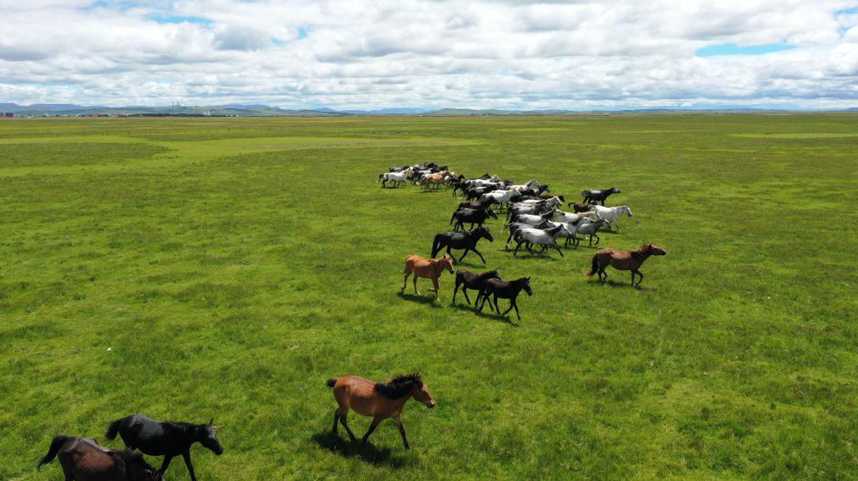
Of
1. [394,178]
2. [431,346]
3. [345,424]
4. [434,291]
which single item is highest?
[394,178]

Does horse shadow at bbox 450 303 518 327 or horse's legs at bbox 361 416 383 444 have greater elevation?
horse's legs at bbox 361 416 383 444

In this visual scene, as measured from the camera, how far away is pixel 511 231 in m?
24.3

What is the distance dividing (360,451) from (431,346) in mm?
4624

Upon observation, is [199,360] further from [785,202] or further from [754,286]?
[785,202]

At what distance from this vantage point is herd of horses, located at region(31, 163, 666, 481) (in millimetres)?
7891

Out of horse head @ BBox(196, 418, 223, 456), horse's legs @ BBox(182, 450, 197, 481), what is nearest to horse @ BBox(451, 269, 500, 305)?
horse head @ BBox(196, 418, 223, 456)

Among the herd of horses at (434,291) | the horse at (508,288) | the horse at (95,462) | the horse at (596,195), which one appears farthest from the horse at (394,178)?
the horse at (95,462)

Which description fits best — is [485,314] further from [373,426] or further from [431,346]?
[373,426]

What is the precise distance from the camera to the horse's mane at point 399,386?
30.2 ft

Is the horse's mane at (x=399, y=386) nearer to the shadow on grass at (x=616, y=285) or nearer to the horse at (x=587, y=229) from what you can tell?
the shadow on grass at (x=616, y=285)

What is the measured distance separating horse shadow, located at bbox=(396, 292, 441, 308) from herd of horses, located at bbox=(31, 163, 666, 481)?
0.72 feet

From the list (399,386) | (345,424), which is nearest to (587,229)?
(399,386)

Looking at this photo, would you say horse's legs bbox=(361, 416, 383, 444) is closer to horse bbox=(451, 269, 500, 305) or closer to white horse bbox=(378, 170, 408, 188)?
horse bbox=(451, 269, 500, 305)

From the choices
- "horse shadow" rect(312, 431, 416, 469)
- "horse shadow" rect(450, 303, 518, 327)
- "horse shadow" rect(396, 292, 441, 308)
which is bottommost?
"horse shadow" rect(312, 431, 416, 469)
